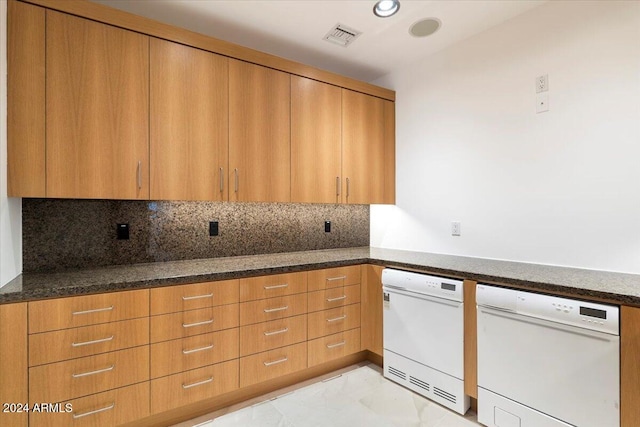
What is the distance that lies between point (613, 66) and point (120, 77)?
2.90 m

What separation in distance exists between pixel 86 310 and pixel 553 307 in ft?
7.64

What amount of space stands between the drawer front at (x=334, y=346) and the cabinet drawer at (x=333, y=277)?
15.2 inches

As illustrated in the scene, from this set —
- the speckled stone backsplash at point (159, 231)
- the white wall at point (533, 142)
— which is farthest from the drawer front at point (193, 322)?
the white wall at point (533, 142)

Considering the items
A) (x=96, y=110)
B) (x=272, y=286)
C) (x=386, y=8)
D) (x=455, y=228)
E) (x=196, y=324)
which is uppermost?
(x=386, y=8)

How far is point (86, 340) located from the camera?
5.40 ft

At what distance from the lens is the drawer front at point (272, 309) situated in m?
2.11

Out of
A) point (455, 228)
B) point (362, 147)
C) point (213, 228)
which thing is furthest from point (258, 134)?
point (455, 228)

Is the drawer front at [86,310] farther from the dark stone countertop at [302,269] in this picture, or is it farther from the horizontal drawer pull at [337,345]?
the horizontal drawer pull at [337,345]

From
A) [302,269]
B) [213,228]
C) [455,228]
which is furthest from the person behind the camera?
[455,228]

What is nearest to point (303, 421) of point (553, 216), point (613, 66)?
point (553, 216)

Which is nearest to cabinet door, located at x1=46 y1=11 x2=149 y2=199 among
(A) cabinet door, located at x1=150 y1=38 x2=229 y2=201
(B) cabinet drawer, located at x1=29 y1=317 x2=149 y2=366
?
(A) cabinet door, located at x1=150 y1=38 x2=229 y2=201

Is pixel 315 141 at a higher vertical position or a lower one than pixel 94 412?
higher

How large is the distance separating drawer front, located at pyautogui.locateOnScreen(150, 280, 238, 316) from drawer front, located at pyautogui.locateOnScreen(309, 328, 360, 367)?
0.76 metres

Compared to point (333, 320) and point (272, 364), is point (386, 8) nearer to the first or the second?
point (333, 320)
